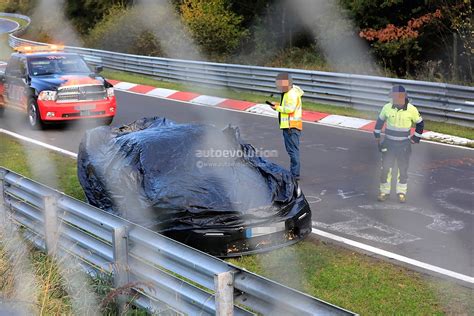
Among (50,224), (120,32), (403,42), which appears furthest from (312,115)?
(120,32)

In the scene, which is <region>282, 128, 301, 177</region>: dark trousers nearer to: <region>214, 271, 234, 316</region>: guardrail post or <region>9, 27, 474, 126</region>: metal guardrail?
<region>9, 27, 474, 126</region>: metal guardrail

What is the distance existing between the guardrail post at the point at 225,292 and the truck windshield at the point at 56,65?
10740mm

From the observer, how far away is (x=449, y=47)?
17.5ft

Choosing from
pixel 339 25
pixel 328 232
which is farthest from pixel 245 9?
pixel 328 232

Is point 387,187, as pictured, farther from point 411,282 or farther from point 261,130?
point 261,130

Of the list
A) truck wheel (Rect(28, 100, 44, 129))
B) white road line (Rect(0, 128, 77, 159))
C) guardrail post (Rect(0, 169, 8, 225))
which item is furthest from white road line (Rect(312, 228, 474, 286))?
truck wheel (Rect(28, 100, 44, 129))

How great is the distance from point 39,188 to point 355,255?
106 inches

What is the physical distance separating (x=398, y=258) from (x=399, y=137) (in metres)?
2.21

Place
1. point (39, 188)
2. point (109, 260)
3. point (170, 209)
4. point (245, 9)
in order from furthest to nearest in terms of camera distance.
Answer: point (170, 209)
point (39, 188)
point (109, 260)
point (245, 9)

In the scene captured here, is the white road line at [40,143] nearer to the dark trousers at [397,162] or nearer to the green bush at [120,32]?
the dark trousers at [397,162]

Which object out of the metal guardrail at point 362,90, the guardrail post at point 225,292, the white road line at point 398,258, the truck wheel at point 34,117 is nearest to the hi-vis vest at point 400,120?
the white road line at point 398,258

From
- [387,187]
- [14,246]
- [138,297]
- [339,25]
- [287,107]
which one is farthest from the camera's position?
[287,107]

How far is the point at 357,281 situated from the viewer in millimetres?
5398

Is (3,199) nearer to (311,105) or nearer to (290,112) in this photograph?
(290,112)
